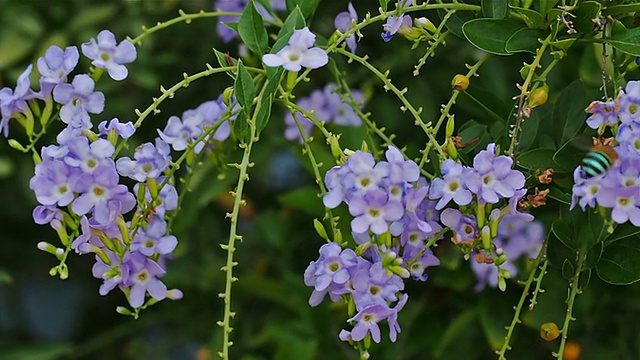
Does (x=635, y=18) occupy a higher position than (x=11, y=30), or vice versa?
(x=11, y=30)

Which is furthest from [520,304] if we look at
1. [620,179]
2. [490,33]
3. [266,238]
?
[266,238]

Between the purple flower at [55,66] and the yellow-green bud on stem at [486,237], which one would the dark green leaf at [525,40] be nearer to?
the yellow-green bud on stem at [486,237]

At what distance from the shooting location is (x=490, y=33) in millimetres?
874

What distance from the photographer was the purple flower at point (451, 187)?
765 millimetres

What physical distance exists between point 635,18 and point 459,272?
509mm

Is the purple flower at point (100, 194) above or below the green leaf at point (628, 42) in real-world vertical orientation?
below

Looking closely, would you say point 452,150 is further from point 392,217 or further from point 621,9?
point 621,9

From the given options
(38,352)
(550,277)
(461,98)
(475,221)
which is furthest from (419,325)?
(38,352)

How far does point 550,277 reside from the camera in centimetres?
127

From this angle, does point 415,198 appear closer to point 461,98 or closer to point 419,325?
point 461,98

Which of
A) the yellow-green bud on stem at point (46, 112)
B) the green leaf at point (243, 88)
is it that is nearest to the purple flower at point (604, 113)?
the green leaf at point (243, 88)

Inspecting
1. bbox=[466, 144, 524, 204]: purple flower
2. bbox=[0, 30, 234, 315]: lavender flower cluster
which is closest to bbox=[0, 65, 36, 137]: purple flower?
bbox=[0, 30, 234, 315]: lavender flower cluster

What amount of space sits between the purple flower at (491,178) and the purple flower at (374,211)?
76 millimetres

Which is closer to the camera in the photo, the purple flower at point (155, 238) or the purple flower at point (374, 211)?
the purple flower at point (374, 211)
